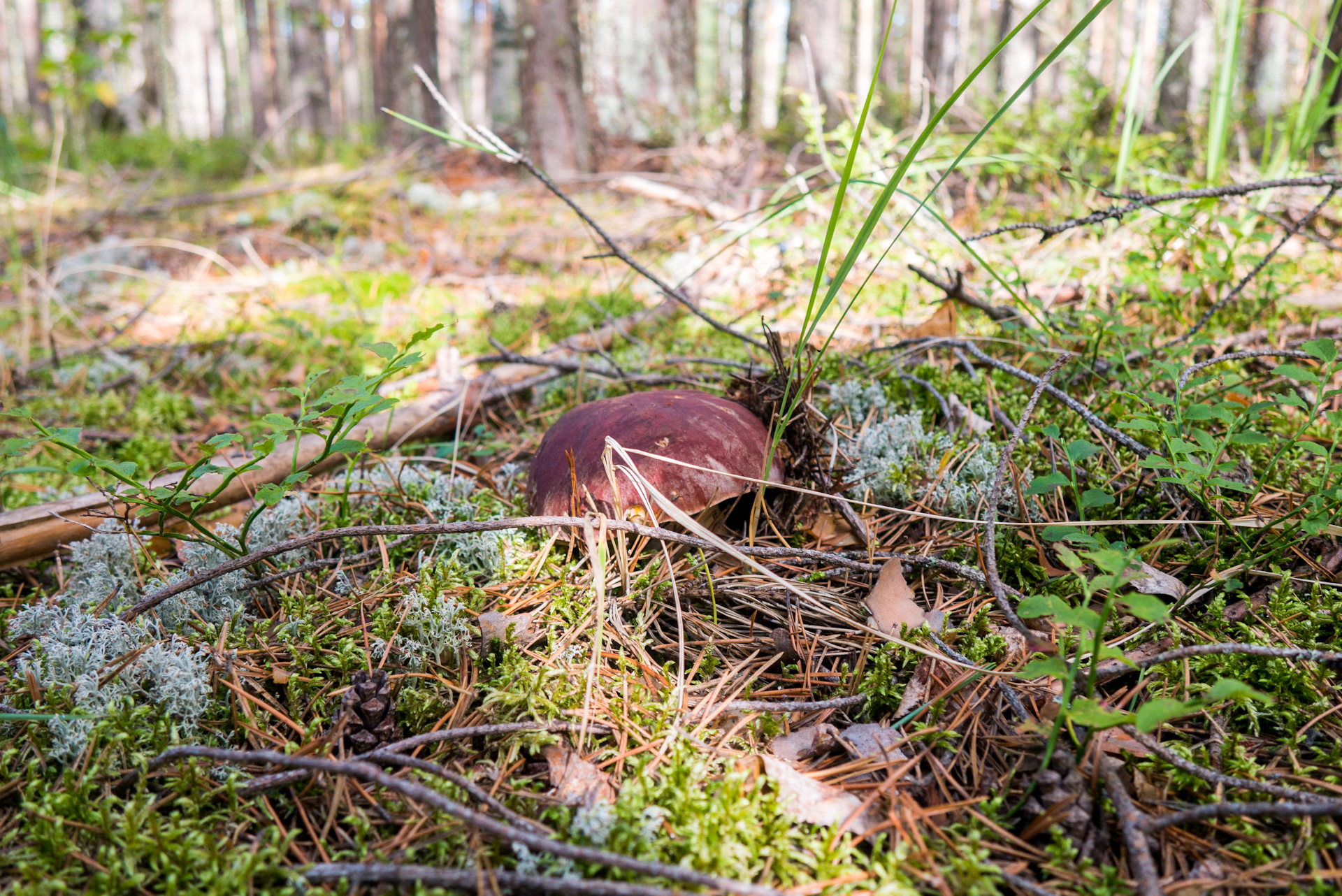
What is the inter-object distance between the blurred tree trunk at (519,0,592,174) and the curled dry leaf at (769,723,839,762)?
19.3 feet

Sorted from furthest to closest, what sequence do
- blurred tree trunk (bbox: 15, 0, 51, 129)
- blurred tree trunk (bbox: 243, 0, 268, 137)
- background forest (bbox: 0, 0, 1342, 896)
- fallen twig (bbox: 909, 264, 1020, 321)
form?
blurred tree trunk (bbox: 15, 0, 51, 129), blurred tree trunk (bbox: 243, 0, 268, 137), fallen twig (bbox: 909, 264, 1020, 321), background forest (bbox: 0, 0, 1342, 896)

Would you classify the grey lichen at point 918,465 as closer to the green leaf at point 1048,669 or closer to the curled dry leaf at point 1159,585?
the curled dry leaf at point 1159,585

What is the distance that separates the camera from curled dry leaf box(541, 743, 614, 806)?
1088 mm

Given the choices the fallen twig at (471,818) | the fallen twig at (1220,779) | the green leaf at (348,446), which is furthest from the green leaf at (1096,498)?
the green leaf at (348,446)

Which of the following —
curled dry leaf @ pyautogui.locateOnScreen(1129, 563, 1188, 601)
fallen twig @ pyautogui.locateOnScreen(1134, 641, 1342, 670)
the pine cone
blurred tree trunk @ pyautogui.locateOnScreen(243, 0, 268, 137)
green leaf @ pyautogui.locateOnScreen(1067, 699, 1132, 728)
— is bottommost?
the pine cone

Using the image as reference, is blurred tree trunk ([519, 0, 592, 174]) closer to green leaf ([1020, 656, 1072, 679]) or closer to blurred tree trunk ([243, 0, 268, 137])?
green leaf ([1020, 656, 1072, 679])

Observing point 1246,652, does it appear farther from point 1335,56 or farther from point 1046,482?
point 1335,56

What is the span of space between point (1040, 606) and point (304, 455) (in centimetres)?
203

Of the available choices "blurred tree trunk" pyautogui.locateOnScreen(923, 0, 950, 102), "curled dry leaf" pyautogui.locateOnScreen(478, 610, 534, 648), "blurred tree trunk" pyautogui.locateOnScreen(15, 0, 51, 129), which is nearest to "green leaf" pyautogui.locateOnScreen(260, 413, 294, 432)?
"curled dry leaf" pyautogui.locateOnScreen(478, 610, 534, 648)

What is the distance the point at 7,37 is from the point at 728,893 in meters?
52.7

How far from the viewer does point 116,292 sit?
426 centimetres

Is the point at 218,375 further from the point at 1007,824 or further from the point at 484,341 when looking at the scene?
the point at 1007,824

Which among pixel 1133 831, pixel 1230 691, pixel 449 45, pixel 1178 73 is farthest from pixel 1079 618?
pixel 449 45

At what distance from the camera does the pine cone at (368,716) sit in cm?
118
